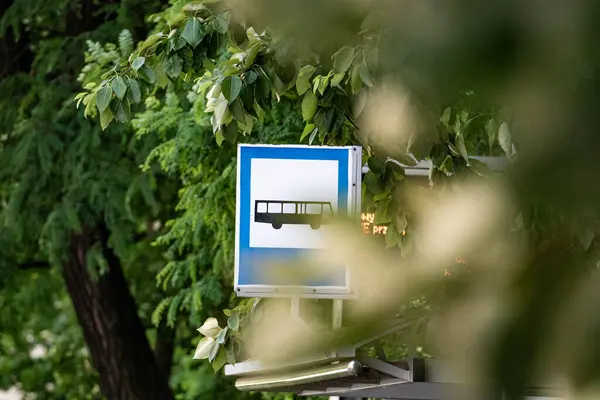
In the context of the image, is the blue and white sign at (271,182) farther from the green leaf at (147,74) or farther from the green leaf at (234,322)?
the green leaf at (147,74)

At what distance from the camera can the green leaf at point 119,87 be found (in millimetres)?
4570

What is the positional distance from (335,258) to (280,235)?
202cm

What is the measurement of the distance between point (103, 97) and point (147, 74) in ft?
0.59

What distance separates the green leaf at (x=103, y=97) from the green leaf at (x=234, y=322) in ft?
2.93

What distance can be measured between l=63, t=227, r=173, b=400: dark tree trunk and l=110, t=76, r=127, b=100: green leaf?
21.9 feet

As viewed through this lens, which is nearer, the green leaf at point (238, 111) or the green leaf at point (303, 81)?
the green leaf at point (303, 81)

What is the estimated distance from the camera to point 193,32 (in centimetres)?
443

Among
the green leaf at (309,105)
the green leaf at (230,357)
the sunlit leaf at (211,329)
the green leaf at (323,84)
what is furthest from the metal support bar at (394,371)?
the green leaf at (323,84)

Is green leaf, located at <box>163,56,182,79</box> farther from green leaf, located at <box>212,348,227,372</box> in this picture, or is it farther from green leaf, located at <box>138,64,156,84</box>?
green leaf, located at <box>212,348,227,372</box>

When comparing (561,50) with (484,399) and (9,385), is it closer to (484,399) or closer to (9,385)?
(484,399)

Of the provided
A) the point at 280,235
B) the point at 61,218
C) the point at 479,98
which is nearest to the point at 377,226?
the point at 479,98

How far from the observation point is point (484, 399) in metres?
1.08

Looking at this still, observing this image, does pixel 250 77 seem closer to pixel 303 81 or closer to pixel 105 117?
pixel 303 81

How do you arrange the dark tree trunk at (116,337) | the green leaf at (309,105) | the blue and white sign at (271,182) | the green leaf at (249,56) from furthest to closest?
the dark tree trunk at (116,337) → the green leaf at (309,105) → the green leaf at (249,56) → the blue and white sign at (271,182)
